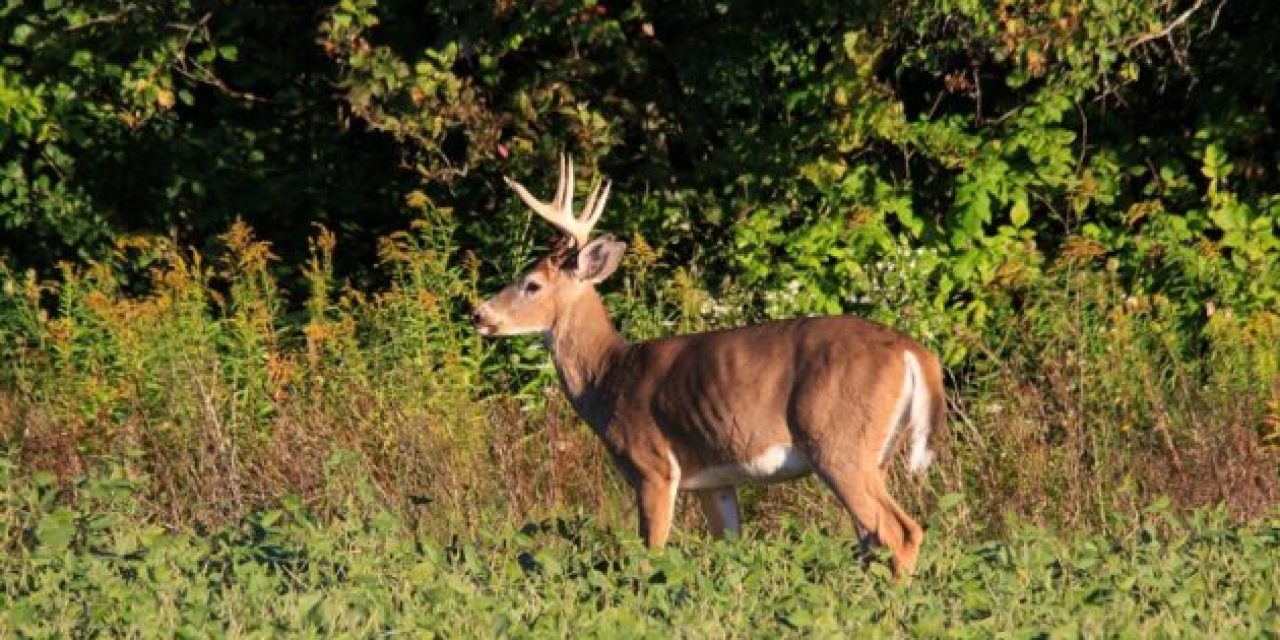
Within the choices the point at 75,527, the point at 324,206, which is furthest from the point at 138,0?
the point at 75,527

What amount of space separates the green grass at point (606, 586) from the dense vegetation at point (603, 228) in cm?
6

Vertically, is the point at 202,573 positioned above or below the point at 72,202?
above

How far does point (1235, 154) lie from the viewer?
12.8 m

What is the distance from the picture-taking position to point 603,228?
13.0 metres

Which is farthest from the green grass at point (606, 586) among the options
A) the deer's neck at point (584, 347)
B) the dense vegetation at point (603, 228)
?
the deer's neck at point (584, 347)

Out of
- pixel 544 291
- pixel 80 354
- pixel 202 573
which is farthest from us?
pixel 80 354

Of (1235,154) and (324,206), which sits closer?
(1235,154)

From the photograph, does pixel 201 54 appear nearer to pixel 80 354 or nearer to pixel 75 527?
pixel 80 354

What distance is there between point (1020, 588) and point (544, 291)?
3.47m

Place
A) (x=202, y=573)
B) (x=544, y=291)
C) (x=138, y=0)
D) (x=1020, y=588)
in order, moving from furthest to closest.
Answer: (x=138, y=0) < (x=544, y=291) < (x=202, y=573) < (x=1020, y=588)

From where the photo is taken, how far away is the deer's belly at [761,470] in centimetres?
893

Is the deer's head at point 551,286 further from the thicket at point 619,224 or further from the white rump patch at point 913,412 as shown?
the white rump patch at point 913,412

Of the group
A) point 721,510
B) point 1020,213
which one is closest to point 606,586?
point 721,510

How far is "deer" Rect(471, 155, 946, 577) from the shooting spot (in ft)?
28.6
